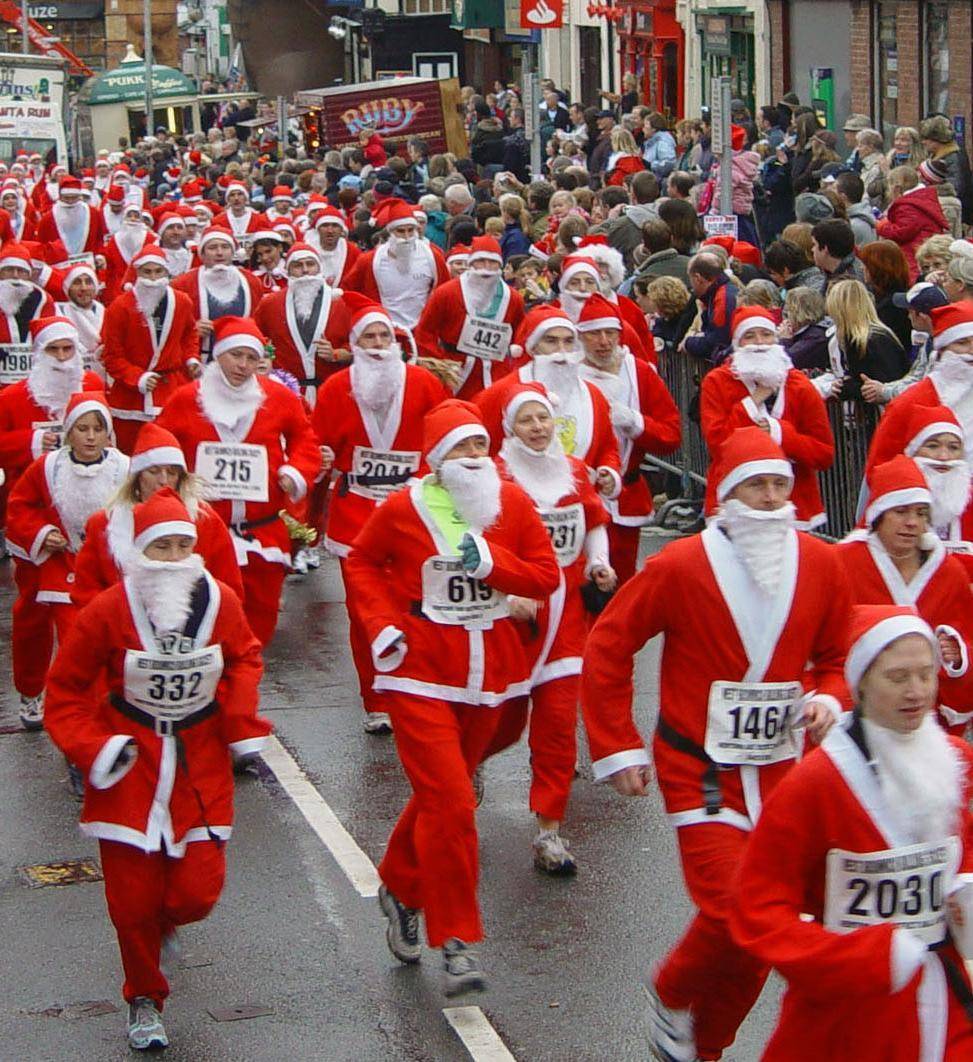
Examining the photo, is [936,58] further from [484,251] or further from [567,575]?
[567,575]

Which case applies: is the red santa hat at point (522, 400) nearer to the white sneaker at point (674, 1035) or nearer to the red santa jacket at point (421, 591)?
the red santa jacket at point (421, 591)

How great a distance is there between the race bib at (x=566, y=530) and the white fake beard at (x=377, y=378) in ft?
6.86

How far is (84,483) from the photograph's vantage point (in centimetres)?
968

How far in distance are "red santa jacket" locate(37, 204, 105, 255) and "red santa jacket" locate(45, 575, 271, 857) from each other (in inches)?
742

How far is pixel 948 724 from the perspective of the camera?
24.6ft

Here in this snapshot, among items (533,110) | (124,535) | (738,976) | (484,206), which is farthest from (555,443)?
(533,110)

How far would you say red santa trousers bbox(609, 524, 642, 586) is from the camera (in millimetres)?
10781

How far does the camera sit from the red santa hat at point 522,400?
27.7 feet

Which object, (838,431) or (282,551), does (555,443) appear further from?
(838,431)

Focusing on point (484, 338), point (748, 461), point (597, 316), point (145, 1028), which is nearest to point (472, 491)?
point (748, 461)

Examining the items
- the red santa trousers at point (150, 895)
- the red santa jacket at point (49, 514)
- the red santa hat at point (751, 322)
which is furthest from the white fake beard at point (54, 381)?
the red santa trousers at point (150, 895)

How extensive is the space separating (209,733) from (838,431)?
592cm

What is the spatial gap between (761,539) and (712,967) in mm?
1206

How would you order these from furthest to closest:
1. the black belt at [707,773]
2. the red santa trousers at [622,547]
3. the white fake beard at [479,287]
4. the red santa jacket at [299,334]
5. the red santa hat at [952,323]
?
1. the red santa jacket at [299,334]
2. the white fake beard at [479,287]
3. the red santa trousers at [622,547]
4. the red santa hat at [952,323]
5. the black belt at [707,773]
